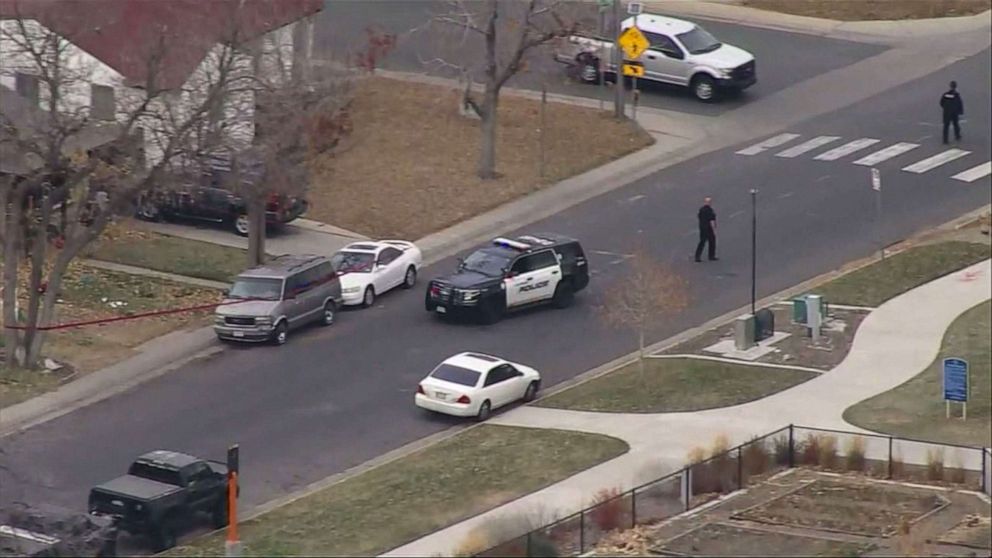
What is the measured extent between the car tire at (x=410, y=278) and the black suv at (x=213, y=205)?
402cm

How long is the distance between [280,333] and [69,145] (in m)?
6.23

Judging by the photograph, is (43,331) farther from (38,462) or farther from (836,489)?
(836,489)

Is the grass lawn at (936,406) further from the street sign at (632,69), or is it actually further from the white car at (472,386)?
the street sign at (632,69)

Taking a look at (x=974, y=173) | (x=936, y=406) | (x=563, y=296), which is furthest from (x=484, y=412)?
(x=974, y=173)

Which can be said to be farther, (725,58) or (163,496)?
(725,58)

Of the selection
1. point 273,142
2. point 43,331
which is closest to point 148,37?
point 273,142

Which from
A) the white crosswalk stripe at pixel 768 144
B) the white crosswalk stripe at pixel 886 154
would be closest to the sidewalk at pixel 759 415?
the white crosswalk stripe at pixel 886 154

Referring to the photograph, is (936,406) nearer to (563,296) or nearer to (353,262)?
→ (563,296)

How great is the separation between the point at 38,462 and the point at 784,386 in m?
13.3

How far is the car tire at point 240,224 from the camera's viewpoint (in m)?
53.1

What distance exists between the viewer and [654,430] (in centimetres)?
4072

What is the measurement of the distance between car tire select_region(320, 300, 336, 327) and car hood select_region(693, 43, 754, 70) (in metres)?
16.9

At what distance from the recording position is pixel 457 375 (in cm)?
4184

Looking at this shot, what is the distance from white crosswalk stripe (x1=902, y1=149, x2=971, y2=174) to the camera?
5584 centimetres
